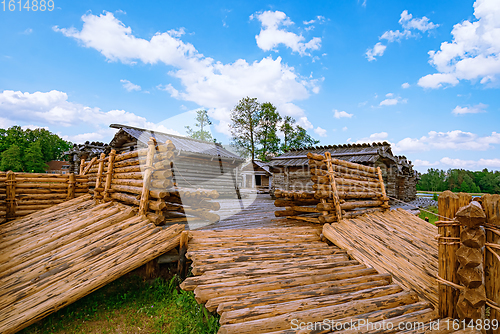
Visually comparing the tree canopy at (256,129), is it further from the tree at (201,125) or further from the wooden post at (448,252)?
the wooden post at (448,252)

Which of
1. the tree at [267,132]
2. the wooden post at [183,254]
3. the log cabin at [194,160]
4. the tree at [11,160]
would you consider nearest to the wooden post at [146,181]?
the wooden post at [183,254]

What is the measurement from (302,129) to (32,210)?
26226 mm

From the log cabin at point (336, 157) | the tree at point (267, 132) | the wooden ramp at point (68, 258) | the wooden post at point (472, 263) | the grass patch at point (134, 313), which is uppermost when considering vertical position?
the tree at point (267, 132)

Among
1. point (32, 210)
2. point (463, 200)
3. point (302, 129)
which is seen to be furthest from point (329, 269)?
point (302, 129)

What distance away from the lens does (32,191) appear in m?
7.74

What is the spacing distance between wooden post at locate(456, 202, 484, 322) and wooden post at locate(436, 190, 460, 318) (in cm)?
11

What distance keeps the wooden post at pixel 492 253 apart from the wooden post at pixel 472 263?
0.23 ft

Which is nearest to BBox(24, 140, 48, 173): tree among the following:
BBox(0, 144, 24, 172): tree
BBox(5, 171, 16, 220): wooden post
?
BBox(0, 144, 24, 172): tree

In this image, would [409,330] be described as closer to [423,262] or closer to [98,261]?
[423,262]

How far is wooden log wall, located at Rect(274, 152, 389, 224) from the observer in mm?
5277

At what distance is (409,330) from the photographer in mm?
2377

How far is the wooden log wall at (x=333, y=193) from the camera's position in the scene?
5.28 m

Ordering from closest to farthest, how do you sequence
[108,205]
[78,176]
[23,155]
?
[108,205] < [78,176] < [23,155]

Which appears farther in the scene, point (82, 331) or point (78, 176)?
point (78, 176)
